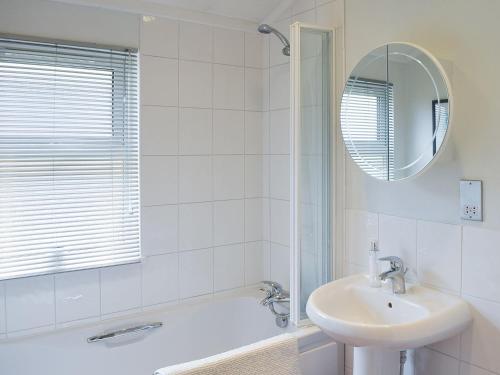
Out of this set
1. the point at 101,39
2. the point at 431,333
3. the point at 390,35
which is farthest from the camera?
the point at 101,39

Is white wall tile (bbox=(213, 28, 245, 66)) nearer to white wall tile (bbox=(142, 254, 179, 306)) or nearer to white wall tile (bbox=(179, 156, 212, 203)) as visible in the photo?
white wall tile (bbox=(179, 156, 212, 203))

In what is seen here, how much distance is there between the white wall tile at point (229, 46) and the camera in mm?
2531

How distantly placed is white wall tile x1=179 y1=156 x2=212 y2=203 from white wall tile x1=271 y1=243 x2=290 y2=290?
530mm

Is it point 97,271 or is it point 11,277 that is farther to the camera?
point 97,271

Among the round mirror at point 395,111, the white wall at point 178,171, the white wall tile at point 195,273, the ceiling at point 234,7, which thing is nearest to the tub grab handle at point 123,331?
the white wall at point 178,171

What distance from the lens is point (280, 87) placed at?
2564 mm

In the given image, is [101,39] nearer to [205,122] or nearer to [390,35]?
[205,122]

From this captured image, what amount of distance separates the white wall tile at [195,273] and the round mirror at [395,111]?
111cm

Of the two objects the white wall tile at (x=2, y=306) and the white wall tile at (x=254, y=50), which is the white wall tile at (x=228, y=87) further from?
the white wall tile at (x=2, y=306)

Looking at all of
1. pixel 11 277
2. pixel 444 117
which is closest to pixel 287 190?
pixel 444 117

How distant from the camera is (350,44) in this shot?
6.66 feet

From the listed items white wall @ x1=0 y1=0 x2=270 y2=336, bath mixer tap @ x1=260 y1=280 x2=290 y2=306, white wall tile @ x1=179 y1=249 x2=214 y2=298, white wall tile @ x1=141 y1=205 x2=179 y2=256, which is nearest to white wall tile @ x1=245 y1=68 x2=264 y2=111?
white wall @ x1=0 y1=0 x2=270 y2=336

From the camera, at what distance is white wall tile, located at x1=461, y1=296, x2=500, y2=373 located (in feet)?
4.99

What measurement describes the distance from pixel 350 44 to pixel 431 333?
4.31 ft
